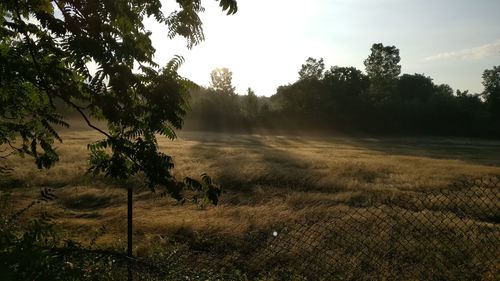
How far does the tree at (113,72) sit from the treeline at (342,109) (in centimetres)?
6935

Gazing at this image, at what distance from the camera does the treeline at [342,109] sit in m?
75.8

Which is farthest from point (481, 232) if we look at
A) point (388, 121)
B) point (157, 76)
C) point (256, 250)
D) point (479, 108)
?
point (479, 108)

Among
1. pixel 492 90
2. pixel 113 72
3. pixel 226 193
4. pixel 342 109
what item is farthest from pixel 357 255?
pixel 492 90

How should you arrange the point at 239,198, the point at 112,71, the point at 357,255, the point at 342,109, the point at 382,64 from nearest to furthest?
the point at 112,71, the point at 357,255, the point at 239,198, the point at 342,109, the point at 382,64

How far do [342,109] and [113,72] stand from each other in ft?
252

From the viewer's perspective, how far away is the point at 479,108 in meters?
77.4

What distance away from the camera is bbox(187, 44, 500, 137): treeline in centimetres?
7575

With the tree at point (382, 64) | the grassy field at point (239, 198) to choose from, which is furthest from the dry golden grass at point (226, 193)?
the tree at point (382, 64)

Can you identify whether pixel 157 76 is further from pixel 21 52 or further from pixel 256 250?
pixel 256 250

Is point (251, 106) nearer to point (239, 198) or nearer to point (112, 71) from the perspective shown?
point (239, 198)

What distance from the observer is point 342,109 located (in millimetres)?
77812

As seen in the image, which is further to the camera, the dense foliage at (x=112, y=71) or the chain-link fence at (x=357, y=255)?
the chain-link fence at (x=357, y=255)

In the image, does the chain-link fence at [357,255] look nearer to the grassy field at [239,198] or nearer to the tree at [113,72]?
the grassy field at [239,198]

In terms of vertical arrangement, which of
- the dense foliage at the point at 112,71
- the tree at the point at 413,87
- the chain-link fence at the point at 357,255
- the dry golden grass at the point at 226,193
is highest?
the tree at the point at 413,87
